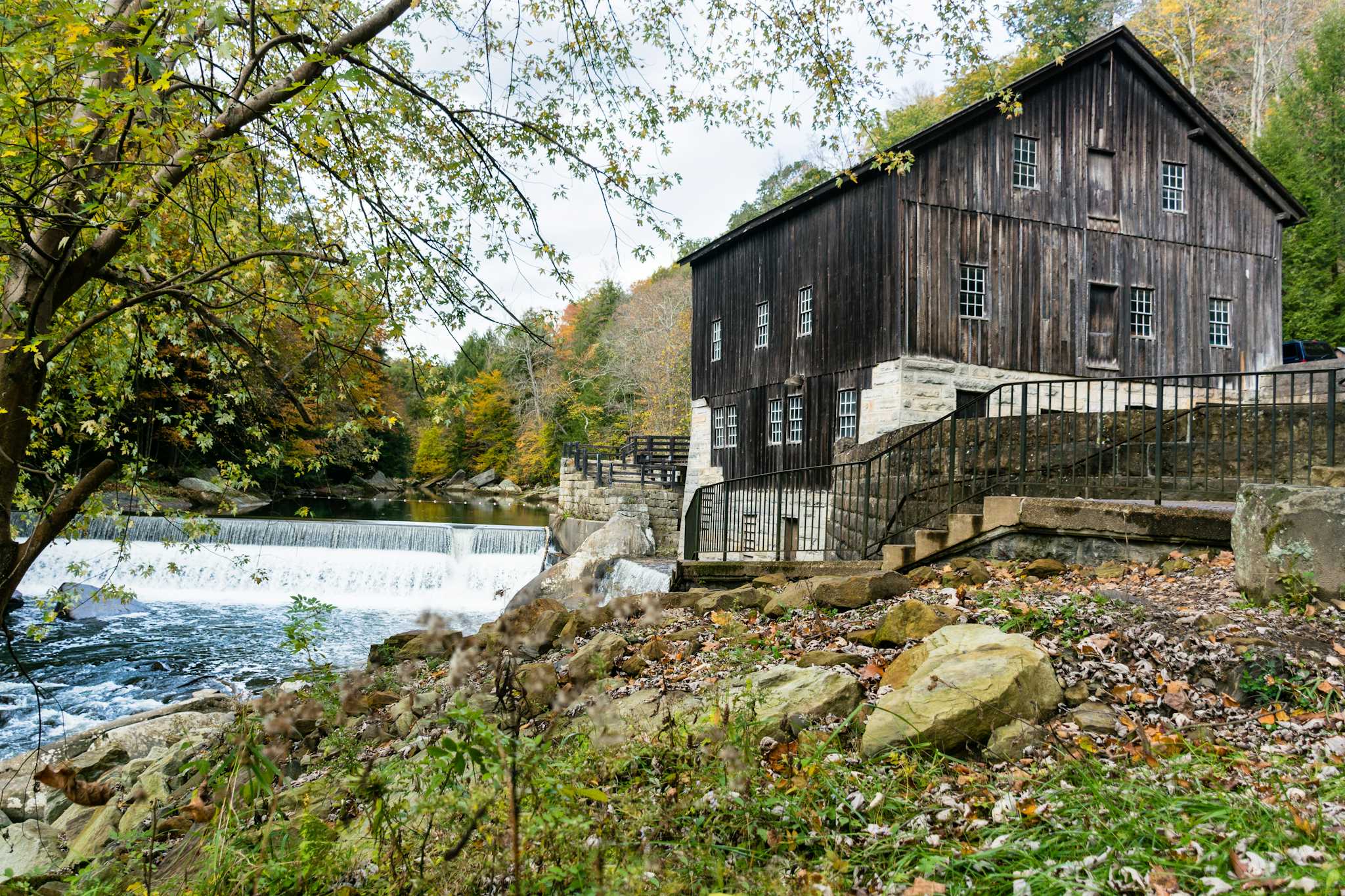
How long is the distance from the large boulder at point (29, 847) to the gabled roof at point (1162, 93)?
15223 mm

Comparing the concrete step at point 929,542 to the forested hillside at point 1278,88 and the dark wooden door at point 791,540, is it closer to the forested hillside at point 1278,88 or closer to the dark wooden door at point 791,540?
the dark wooden door at point 791,540

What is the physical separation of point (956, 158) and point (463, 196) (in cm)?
1414

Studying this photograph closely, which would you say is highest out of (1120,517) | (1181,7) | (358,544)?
(1181,7)

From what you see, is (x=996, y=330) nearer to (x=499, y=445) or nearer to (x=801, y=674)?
(x=801, y=674)

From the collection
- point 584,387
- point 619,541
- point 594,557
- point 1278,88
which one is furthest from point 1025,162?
point 584,387

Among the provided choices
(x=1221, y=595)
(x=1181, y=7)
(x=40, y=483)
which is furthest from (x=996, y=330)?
(x=1181, y=7)

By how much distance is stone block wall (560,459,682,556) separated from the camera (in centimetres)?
2606

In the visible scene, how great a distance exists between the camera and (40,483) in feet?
23.0

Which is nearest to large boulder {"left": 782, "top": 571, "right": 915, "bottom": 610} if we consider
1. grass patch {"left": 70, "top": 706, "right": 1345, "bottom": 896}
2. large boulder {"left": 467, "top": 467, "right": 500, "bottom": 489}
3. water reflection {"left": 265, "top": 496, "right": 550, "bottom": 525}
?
grass patch {"left": 70, "top": 706, "right": 1345, "bottom": 896}

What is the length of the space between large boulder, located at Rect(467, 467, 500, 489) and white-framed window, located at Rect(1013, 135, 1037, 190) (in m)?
40.9

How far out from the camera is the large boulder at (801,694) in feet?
13.0

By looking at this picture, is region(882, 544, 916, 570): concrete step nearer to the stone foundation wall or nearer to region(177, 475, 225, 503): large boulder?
the stone foundation wall

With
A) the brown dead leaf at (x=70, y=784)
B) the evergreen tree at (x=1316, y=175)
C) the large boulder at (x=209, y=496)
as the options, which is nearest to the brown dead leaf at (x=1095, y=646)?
the brown dead leaf at (x=70, y=784)

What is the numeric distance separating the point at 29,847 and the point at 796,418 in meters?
17.0
